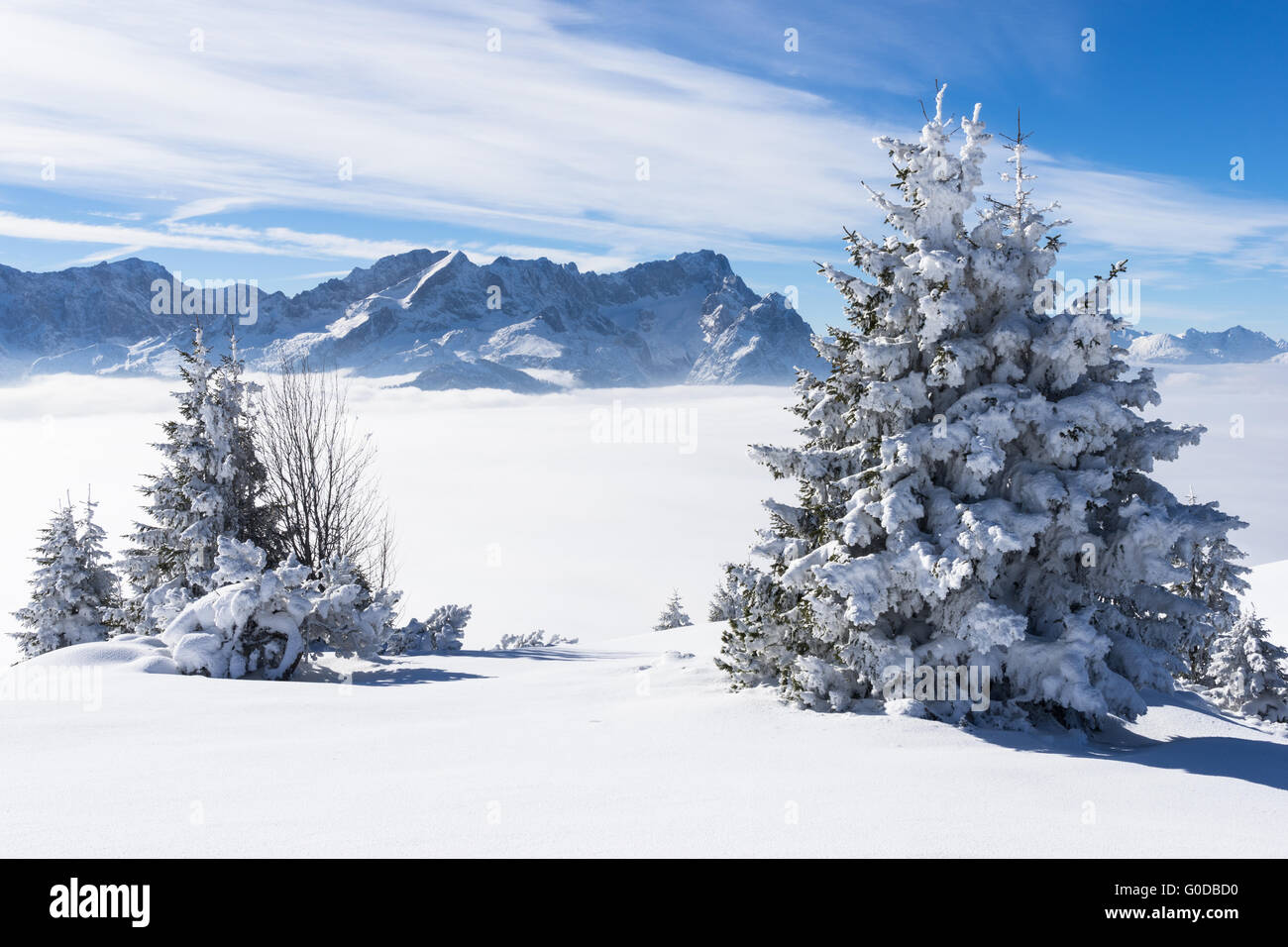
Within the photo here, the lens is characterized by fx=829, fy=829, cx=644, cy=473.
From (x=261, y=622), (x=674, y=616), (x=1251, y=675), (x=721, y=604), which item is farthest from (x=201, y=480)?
(x=1251, y=675)

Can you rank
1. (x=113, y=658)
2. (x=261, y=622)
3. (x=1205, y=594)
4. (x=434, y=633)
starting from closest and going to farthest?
(x=113, y=658), (x=261, y=622), (x=434, y=633), (x=1205, y=594)

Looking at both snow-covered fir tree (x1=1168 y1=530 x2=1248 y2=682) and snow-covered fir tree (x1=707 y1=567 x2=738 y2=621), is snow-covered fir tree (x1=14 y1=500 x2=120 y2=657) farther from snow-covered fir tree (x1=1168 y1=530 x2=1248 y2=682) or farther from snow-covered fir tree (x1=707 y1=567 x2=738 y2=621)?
snow-covered fir tree (x1=1168 y1=530 x2=1248 y2=682)

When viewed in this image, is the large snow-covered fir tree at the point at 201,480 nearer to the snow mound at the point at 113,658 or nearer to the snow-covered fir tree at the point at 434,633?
the snow-covered fir tree at the point at 434,633

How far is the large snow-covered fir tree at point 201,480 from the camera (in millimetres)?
21156

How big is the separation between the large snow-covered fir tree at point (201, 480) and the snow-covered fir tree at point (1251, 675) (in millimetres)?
27398

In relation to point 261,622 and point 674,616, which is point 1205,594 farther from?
point 261,622

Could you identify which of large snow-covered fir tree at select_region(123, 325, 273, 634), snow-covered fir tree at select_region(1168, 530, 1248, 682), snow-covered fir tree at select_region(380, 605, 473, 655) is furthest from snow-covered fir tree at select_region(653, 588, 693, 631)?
large snow-covered fir tree at select_region(123, 325, 273, 634)

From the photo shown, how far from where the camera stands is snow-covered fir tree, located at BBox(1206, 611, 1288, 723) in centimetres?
2338

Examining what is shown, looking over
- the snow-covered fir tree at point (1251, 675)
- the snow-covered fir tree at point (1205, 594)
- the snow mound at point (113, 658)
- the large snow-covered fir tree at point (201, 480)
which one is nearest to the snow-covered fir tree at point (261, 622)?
the snow mound at point (113, 658)

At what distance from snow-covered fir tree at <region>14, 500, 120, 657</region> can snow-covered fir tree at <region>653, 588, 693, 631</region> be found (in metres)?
23.2

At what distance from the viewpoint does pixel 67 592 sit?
89.6ft

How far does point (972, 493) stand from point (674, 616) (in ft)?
110

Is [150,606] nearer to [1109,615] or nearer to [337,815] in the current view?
[337,815]

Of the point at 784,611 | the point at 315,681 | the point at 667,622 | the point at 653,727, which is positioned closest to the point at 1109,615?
the point at 784,611
